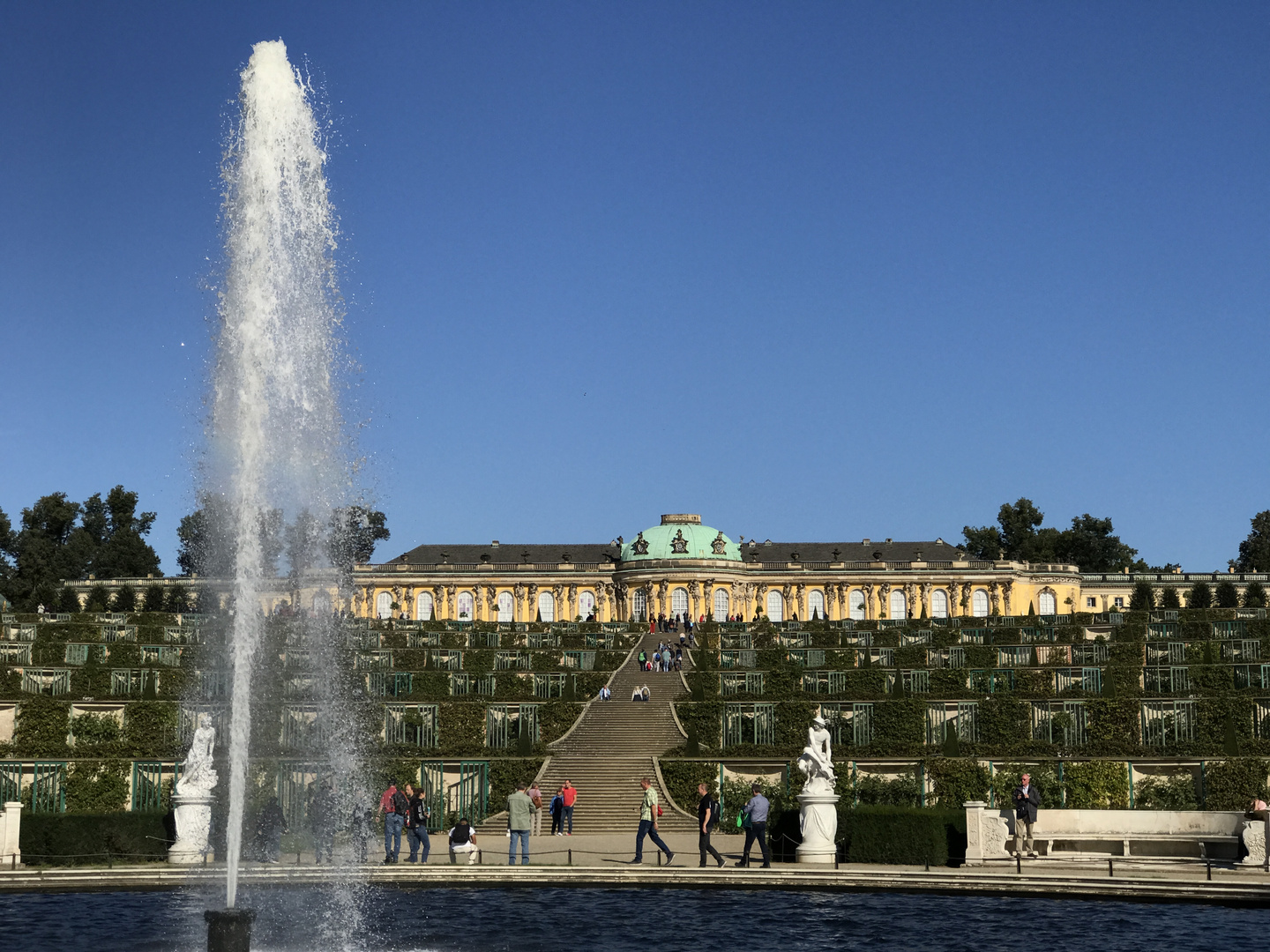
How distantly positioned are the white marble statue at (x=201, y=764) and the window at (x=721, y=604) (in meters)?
89.2

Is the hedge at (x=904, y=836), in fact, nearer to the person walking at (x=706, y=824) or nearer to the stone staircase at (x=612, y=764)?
the person walking at (x=706, y=824)

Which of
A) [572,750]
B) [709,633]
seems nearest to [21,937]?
[572,750]

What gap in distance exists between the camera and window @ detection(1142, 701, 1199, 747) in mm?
38719

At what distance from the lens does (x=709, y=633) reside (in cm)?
7975

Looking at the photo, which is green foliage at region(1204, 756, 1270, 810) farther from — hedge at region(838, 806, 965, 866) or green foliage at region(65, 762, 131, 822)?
green foliage at region(65, 762, 131, 822)

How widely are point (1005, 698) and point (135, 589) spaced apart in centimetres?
8818

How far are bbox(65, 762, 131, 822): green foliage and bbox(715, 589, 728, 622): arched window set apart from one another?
8611cm

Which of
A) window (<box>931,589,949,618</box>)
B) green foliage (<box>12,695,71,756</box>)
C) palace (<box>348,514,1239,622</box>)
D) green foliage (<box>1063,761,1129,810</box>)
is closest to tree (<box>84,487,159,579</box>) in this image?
palace (<box>348,514,1239,622</box>)

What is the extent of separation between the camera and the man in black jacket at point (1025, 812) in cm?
2870

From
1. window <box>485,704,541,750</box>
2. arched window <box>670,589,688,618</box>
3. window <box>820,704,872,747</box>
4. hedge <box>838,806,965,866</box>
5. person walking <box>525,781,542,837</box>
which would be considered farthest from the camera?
arched window <box>670,589,688,618</box>

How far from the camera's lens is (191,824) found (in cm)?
2903

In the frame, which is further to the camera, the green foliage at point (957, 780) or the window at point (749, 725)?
the window at point (749, 725)

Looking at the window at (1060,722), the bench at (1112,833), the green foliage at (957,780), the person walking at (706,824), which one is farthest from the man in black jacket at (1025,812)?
the window at (1060,722)

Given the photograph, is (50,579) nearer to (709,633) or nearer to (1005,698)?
(709,633)
